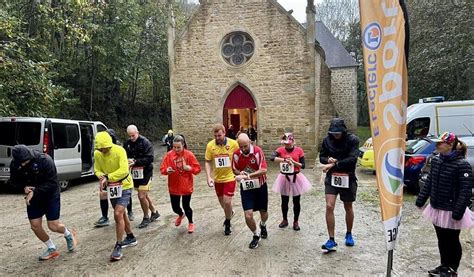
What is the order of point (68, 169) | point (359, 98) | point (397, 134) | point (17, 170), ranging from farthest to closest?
point (359, 98)
point (68, 169)
point (17, 170)
point (397, 134)

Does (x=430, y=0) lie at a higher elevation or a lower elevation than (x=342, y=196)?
higher

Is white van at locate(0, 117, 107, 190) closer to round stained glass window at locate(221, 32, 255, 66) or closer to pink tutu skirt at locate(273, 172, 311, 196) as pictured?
pink tutu skirt at locate(273, 172, 311, 196)

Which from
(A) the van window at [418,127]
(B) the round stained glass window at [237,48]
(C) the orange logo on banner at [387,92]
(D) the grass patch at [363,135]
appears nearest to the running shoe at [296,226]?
(C) the orange logo on banner at [387,92]

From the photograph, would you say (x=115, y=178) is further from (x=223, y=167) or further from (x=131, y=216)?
(x=131, y=216)

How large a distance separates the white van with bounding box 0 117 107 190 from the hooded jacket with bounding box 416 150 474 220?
849 cm

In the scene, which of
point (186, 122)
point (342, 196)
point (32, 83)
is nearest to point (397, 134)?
point (342, 196)

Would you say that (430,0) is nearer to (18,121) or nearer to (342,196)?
(342,196)

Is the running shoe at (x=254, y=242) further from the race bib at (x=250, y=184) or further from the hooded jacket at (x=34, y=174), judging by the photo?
the hooded jacket at (x=34, y=174)

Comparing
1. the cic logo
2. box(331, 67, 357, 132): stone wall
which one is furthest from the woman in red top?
box(331, 67, 357, 132): stone wall

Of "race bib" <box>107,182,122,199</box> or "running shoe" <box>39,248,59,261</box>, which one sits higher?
"race bib" <box>107,182,122,199</box>

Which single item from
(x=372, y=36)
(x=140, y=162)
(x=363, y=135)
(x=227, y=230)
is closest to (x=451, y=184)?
(x=372, y=36)

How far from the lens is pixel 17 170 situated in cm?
467

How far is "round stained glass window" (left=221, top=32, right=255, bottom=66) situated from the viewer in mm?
16172

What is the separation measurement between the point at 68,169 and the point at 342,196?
7689 mm
